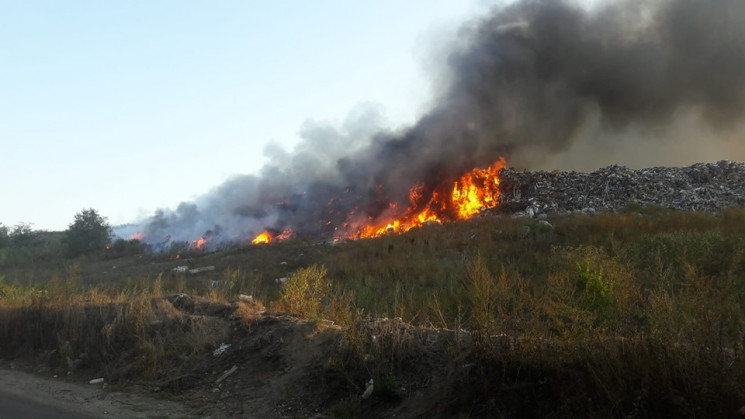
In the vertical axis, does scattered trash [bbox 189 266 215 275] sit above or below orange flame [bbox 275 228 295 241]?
below

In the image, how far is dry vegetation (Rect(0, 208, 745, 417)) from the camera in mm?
3922

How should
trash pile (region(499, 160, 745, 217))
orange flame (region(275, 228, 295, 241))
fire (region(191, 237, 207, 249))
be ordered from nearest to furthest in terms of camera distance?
trash pile (region(499, 160, 745, 217)) < orange flame (region(275, 228, 295, 241)) < fire (region(191, 237, 207, 249))

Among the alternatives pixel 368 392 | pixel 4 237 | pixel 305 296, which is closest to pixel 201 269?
pixel 305 296

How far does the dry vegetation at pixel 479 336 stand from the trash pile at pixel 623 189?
717cm

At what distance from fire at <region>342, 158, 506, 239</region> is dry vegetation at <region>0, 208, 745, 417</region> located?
36.2 feet

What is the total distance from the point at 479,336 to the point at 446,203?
2065cm

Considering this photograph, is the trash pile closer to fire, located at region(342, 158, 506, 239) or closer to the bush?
Answer: fire, located at region(342, 158, 506, 239)

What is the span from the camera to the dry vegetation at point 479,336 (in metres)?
3.92

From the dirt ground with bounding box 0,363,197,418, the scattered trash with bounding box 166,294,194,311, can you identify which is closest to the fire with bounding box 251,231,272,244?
the scattered trash with bounding box 166,294,194,311

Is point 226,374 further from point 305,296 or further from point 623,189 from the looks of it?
point 623,189

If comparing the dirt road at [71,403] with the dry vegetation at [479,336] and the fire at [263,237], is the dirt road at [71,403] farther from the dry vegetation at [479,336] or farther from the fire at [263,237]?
the fire at [263,237]

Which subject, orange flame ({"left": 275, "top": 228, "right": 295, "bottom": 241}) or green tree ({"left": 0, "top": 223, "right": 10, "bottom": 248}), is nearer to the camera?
orange flame ({"left": 275, "top": 228, "right": 295, "bottom": 241})

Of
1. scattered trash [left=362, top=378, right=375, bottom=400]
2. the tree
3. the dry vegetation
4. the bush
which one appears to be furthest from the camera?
the tree

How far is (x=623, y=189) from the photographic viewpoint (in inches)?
872
